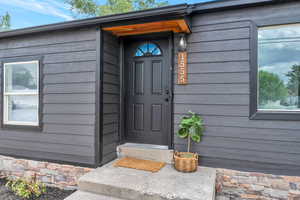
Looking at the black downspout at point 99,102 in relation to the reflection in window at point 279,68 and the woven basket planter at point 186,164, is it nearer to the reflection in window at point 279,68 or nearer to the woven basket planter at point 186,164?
the woven basket planter at point 186,164

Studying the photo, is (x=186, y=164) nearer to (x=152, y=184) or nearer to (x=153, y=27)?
(x=152, y=184)

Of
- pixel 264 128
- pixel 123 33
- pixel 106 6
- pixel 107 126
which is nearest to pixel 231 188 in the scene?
pixel 264 128

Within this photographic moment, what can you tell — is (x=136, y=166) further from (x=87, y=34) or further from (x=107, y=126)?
(x=87, y=34)

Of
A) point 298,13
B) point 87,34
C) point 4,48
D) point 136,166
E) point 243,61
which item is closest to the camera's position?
point 298,13

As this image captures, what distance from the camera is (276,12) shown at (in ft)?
7.58

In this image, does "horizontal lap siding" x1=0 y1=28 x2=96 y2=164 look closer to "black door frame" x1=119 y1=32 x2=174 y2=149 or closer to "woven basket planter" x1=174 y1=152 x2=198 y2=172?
"black door frame" x1=119 y1=32 x2=174 y2=149

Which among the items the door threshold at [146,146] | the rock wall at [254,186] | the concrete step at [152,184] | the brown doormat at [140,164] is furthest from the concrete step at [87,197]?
the rock wall at [254,186]

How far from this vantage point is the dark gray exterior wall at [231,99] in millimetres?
2311

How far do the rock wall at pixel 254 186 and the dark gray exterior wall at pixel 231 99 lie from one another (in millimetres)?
95

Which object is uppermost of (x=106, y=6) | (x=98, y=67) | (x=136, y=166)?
(x=106, y=6)

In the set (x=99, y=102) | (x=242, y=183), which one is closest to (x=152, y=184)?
(x=242, y=183)

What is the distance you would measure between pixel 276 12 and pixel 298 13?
240 millimetres

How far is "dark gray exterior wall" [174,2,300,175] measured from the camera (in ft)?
7.58

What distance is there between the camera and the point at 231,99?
8.15 ft
